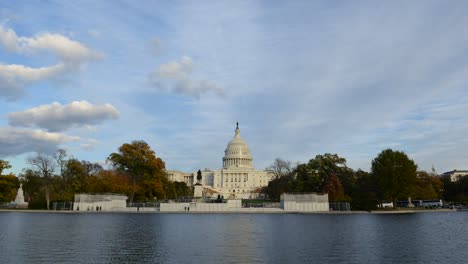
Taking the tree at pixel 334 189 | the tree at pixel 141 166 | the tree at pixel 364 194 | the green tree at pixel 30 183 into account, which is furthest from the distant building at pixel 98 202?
the tree at pixel 364 194

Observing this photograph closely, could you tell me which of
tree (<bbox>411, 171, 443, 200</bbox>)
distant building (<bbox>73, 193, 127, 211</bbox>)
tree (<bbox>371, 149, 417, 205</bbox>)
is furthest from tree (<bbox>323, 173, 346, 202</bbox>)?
distant building (<bbox>73, 193, 127, 211</bbox>)

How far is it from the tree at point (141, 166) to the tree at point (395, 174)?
119ft

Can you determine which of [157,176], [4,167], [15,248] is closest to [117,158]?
[157,176]

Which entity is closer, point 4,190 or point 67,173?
point 4,190

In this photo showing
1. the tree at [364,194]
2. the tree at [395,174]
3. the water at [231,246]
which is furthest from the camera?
the tree at [395,174]

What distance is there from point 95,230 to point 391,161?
176 feet

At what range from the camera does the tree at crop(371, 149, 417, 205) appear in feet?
233

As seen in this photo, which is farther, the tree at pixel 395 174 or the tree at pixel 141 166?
the tree at pixel 141 166

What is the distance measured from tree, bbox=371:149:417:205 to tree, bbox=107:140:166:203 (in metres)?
36.4

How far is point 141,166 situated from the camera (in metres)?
76.6

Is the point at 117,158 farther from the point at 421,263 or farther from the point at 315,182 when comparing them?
the point at 421,263

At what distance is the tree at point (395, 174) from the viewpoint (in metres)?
71.1

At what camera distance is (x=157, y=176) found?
7688 cm

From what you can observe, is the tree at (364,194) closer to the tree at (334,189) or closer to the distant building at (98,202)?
the tree at (334,189)
